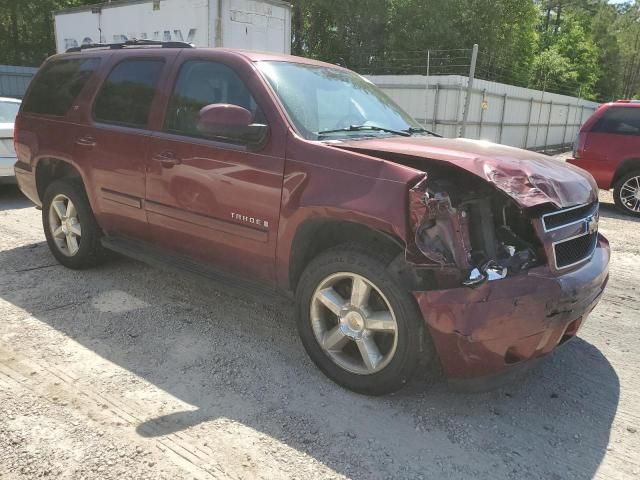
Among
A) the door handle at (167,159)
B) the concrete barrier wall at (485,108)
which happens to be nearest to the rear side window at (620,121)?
the concrete barrier wall at (485,108)

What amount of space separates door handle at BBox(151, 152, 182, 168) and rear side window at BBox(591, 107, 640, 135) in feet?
26.1

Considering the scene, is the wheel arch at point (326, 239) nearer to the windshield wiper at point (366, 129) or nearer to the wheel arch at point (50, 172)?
the windshield wiper at point (366, 129)

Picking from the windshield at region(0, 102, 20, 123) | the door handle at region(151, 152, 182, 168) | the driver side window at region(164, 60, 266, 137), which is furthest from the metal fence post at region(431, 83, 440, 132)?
the door handle at region(151, 152, 182, 168)

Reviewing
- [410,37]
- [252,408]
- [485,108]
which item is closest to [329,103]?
[252,408]

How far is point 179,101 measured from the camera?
4.03 meters

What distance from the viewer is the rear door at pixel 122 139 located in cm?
420

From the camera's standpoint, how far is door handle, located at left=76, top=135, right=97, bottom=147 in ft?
14.9

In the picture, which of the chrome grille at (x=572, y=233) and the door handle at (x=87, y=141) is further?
the door handle at (x=87, y=141)

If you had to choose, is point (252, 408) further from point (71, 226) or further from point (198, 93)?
point (71, 226)

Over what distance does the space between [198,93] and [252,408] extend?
→ 2195 millimetres

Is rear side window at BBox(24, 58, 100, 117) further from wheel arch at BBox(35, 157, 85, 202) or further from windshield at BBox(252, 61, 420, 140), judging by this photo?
windshield at BBox(252, 61, 420, 140)

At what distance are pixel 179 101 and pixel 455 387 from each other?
2.70 meters

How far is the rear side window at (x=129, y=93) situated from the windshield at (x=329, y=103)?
1.04 m

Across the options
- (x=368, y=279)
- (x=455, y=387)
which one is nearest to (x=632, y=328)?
(x=455, y=387)
